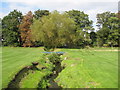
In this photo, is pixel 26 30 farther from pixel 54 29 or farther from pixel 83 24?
pixel 83 24

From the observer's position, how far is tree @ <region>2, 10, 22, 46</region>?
169ft

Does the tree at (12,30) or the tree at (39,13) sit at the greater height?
the tree at (39,13)

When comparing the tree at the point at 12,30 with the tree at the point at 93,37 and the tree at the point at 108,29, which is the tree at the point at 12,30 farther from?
the tree at the point at 108,29

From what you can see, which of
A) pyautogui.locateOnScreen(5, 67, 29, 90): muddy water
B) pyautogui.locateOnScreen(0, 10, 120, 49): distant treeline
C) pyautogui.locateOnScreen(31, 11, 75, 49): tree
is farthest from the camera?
pyautogui.locateOnScreen(0, 10, 120, 49): distant treeline

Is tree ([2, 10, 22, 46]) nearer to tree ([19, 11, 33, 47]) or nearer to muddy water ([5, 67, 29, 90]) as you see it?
tree ([19, 11, 33, 47])

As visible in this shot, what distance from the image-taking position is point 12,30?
52344 millimetres

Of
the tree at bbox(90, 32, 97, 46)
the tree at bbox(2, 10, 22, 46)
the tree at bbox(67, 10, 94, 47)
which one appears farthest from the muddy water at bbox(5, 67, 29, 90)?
the tree at bbox(90, 32, 97, 46)

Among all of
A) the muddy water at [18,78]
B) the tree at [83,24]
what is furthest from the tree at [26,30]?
the muddy water at [18,78]

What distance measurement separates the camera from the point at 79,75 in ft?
43.0

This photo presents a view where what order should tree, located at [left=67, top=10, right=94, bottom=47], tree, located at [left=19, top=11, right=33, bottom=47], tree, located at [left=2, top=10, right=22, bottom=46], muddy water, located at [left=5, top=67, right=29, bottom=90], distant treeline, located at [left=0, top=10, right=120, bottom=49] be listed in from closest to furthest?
1. muddy water, located at [left=5, top=67, right=29, bottom=90]
2. distant treeline, located at [left=0, top=10, right=120, bottom=49]
3. tree, located at [left=19, top=11, right=33, bottom=47]
4. tree, located at [left=67, top=10, right=94, bottom=47]
5. tree, located at [left=2, top=10, right=22, bottom=46]

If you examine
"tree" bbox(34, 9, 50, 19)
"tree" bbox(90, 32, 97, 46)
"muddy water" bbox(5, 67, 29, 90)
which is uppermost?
"tree" bbox(34, 9, 50, 19)

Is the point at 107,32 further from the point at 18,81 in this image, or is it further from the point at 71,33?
the point at 18,81

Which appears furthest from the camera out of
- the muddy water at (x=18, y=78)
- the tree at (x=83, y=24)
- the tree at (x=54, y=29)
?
the tree at (x=83, y=24)

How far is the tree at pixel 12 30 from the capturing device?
51406 mm
